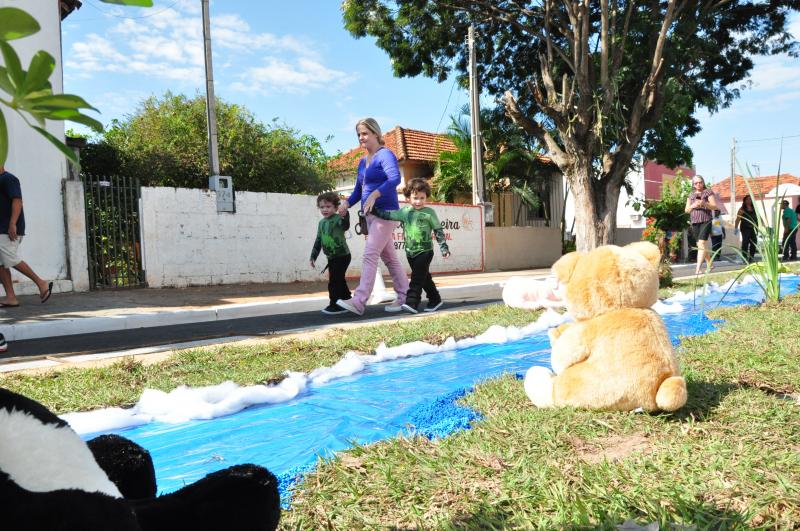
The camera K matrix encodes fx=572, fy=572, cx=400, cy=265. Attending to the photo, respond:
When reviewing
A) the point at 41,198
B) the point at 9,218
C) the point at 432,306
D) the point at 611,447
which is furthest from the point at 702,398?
the point at 41,198

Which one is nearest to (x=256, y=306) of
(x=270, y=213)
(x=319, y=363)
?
(x=319, y=363)

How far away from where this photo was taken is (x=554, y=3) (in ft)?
42.5

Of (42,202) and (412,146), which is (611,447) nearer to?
(42,202)

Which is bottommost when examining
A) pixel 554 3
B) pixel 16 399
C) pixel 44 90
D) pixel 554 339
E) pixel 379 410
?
pixel 379 410

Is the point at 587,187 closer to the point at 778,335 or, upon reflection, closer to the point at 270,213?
the point at 270,213

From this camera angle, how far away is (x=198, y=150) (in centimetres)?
1919

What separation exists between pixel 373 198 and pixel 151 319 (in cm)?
303

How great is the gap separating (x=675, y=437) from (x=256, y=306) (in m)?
6.48

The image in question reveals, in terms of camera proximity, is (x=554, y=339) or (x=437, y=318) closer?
(x=554, y=339)

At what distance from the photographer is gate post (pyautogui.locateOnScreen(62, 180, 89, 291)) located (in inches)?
378

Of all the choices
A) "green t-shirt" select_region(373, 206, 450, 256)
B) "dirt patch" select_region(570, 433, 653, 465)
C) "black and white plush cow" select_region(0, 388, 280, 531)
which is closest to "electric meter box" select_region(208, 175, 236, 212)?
→ "green t-shirt" select_region(373, 206, 450, 256)

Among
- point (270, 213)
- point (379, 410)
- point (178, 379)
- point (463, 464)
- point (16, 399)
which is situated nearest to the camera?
point (16, 399)

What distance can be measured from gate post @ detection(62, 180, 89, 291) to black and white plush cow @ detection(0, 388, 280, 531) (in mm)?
9876

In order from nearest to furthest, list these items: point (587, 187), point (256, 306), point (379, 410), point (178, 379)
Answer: point (379, 410), point (178, 379), point (256, 306), point (587, 187)
